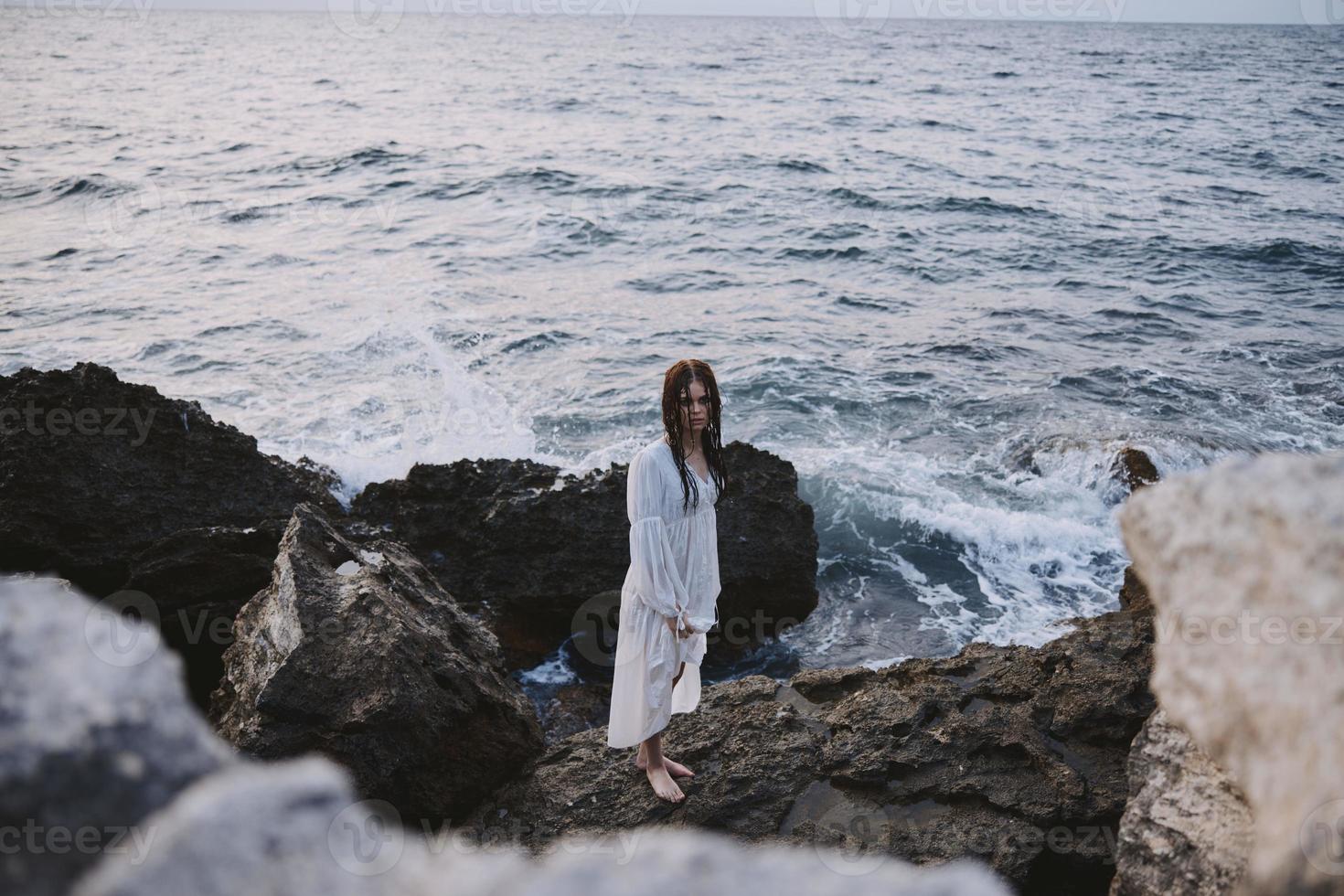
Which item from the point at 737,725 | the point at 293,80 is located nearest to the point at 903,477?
the point at 737,725

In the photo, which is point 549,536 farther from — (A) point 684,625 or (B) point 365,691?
(B) point 365,691

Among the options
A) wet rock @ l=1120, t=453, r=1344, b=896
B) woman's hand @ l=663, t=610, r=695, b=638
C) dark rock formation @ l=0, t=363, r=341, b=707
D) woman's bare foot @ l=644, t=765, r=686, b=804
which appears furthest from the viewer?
dark rock formation @ l=0, t=363, r=341, b=707

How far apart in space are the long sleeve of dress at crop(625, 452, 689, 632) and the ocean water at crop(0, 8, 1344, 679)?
2.95 metres

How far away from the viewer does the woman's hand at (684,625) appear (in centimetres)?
454

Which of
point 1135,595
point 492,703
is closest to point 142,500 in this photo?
point 492,703

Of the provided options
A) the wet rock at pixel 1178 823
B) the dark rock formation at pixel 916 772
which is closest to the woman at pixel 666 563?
the dark rock formation at pixel 916 772

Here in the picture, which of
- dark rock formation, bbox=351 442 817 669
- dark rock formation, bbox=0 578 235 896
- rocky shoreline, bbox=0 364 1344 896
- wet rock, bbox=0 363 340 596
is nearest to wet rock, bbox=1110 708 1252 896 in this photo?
rocky shoreline, bbox=0 364 1344 896

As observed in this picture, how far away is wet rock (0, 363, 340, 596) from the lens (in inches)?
241

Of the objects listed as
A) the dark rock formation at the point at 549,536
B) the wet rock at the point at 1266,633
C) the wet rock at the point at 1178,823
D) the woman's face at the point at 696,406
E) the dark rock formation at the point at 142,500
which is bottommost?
the dark rock formation at the point at 549,536

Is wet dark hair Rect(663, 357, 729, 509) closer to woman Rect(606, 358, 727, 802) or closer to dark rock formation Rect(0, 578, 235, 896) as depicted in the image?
woman Rect(606, 358, 727, 802)

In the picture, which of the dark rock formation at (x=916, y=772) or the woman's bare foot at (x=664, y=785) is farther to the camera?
the woman's bare foot at (x=664, y=785)

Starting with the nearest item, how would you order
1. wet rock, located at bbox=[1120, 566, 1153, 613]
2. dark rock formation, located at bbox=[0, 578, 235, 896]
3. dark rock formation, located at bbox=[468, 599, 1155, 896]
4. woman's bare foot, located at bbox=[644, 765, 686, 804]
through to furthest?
dark rock formation, located at bbox=[0, 578, 235, 896] < dark rock formation, located at bbox=[468, 599, 1155, 896] < woman's bare foot, located at bbox=[644, 765, 686, 804] < wet rock, located at bbox=[1120, 566, 1153, 613]

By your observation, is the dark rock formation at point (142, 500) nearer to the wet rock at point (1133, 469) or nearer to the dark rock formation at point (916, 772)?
the dark rock formation at point (916, 772)

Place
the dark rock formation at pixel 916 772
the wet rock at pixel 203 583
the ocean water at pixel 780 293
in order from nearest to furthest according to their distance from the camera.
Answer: the dark rock formation at pixel 916 772, the wet rock at pixel 203 583, the ocean water at pixel 780 293
